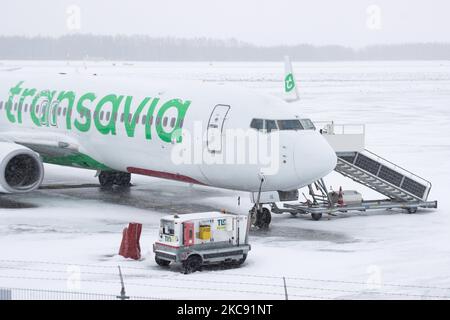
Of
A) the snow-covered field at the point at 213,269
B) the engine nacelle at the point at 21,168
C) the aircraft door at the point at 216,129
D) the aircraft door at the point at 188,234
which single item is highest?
the aircraft door at the point at 216,129

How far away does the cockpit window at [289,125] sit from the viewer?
29.7 metres

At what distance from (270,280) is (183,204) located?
1212 cm

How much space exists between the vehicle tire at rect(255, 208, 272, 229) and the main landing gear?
9632 mm

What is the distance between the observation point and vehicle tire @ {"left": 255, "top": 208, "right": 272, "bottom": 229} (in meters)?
29.8

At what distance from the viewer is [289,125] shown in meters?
29.8

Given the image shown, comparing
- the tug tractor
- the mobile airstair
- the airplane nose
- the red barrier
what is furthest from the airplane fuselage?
the red barrier

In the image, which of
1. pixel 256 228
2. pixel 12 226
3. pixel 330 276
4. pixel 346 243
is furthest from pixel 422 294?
pixel 12 226

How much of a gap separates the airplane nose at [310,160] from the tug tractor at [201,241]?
178 inches

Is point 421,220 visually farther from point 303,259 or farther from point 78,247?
point 78,247

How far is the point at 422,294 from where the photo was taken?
21.2 meters

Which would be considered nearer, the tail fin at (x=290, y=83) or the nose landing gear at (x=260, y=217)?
the nose landing gear at (x=260, y=217)

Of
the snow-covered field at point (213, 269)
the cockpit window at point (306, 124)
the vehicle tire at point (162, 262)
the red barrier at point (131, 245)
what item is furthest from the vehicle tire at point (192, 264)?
the cockpit window at point (306, 124)

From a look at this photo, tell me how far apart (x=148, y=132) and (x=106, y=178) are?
6.26 m

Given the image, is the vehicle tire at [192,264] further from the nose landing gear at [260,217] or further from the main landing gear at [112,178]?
the main landing gear at [112,178]
